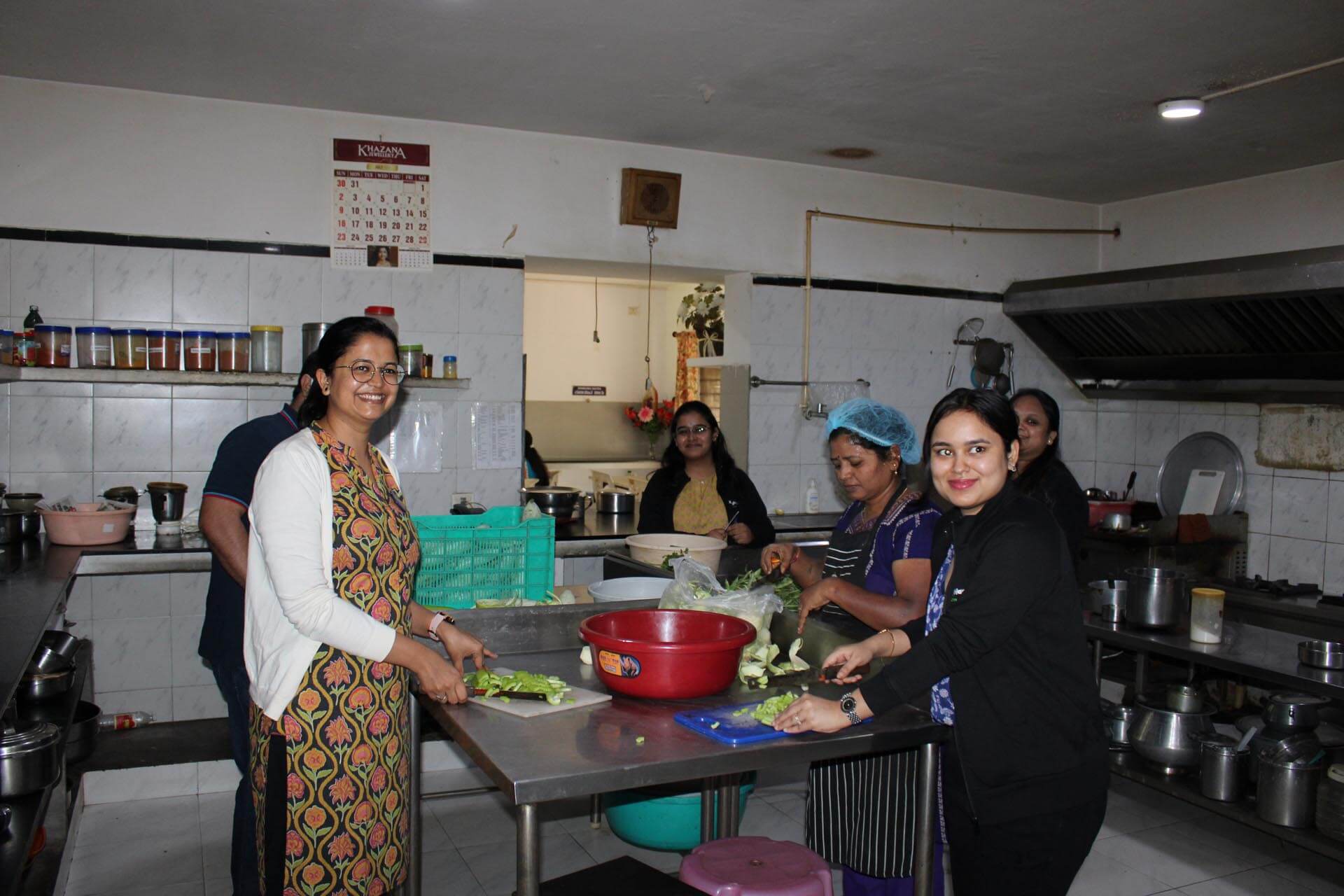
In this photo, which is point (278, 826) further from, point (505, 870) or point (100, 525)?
point (100, 525)

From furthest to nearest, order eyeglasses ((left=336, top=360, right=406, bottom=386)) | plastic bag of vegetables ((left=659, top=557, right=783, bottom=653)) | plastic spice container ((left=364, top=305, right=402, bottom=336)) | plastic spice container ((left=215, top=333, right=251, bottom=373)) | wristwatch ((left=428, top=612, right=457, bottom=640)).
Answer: plastic spice container ((left=364, top=305, right=402, bottom=336)) → plastic spice container ((left=215, top=333, right=251, bottom=373)) → plastic bag of vegetables ((left=659, top=557, right=783, bottom=653)) → wristwatch ((left=428, top=612, right=457, bottom=640)) → eyeglasses ((left=336, top=360, right=406, bottom=386))

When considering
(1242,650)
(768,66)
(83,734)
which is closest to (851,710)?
(1242,650)

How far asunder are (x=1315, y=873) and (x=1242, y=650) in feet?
2.63

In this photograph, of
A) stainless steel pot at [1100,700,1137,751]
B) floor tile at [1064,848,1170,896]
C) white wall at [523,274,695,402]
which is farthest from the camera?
white wall at [523,274,695,402]

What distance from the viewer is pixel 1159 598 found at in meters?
3.90

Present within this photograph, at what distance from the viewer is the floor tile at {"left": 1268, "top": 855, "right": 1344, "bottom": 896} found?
3428 millimetres

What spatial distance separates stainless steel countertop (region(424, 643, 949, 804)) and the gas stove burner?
3571 millimetres

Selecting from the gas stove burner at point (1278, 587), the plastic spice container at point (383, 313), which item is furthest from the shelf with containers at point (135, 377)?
the gas stove burner at point (1278, 587)

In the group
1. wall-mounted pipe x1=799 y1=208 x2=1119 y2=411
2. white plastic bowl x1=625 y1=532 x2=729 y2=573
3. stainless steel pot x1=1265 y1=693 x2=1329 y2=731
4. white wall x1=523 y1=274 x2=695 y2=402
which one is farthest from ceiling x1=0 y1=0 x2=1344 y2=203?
white wall x1=523 y1=274 x2=695 y2=402

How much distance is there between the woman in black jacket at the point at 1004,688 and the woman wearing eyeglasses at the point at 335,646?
0.85 meters

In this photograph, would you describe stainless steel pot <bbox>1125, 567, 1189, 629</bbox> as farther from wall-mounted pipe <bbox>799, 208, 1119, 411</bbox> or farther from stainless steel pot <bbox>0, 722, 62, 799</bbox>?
stainless steel pot <bbox>0, 722, 62, 799</bbox>

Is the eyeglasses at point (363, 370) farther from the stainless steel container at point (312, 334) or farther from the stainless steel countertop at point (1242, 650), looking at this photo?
the stainless steel container at point (312, 334)

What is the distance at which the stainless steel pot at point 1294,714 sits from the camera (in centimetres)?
355

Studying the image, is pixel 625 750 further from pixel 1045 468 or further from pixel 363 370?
pixel 1045 468
